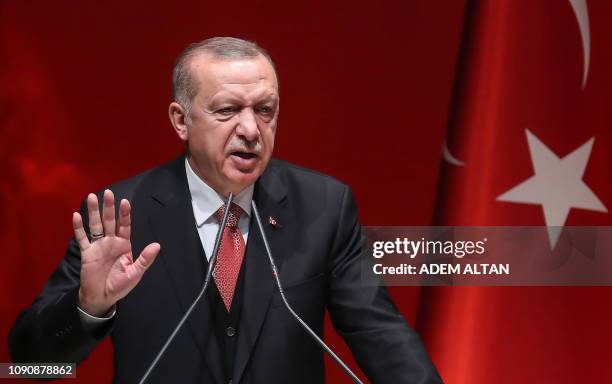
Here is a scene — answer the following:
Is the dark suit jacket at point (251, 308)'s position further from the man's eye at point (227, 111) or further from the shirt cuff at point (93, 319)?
the man's eye at point (227, 111)

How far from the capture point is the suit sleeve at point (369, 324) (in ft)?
5.41

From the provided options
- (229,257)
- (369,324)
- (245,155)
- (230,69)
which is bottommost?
(369,324)

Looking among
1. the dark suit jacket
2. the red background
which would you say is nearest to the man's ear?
the dark suit jacket

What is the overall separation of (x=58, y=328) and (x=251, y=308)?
368 millimetres

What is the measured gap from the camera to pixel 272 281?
174 cm

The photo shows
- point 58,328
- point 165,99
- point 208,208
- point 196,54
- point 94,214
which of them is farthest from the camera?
point 165,99

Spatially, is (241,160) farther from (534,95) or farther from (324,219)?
(534,95)

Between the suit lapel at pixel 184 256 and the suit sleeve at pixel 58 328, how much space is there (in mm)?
166

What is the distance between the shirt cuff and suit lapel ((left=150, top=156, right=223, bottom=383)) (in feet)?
0.66

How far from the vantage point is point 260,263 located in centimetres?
175

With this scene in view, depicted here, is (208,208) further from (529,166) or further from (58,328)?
(529,166)

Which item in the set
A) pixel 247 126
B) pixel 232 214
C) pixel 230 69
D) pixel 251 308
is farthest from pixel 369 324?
pixel 230 69

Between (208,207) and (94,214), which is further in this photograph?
(208,207)

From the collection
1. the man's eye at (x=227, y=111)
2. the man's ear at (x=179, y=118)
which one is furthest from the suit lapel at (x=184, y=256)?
the man's eye at (x=227, y=111)
